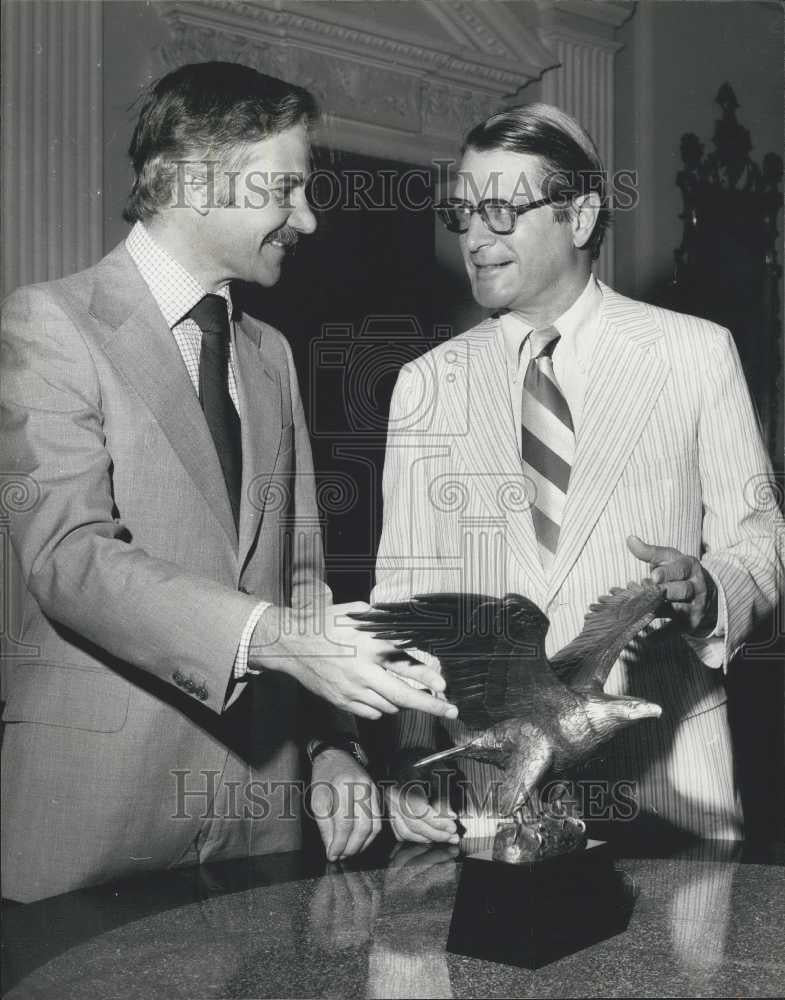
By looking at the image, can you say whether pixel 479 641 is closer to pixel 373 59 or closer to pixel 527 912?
pixel 527 912

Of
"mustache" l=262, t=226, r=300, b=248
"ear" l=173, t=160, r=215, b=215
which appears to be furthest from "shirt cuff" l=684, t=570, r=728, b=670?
"ear" l=173, t=160, r=215, b=215

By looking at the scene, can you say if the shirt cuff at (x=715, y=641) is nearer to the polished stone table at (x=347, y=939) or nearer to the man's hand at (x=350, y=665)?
the polished stone table at (x=347, y=939)

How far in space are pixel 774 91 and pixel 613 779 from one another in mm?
2168

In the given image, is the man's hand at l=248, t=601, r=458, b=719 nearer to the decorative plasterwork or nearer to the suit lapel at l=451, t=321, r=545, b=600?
the suit lapel at l=451, t=321, r=545, b=600

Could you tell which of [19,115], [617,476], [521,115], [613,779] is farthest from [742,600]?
[19,115]

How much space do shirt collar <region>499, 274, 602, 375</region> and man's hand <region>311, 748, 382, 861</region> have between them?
2.47 feet

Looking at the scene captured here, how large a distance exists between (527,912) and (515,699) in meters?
0.23

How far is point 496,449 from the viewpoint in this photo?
1.97m

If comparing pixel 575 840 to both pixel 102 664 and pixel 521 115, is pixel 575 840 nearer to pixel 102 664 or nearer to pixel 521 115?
pixel 102 664

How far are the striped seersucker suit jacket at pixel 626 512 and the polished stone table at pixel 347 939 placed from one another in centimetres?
53

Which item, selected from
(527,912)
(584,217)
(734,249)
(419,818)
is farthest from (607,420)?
(734,249)

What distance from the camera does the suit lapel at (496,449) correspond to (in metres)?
1.92

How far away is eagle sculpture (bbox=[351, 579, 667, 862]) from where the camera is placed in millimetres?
1226

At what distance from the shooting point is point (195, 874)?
1.40 m
